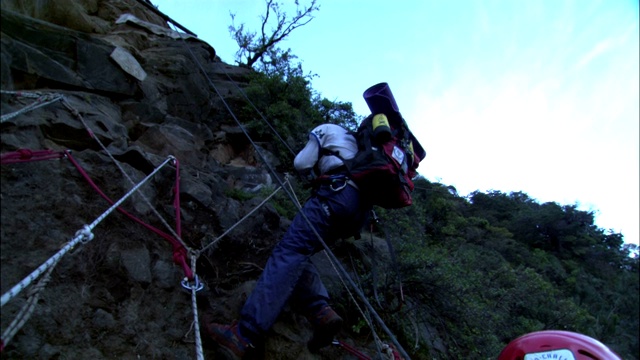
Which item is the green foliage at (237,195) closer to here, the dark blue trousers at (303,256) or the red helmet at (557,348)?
the dark blue trousers at (303,256)

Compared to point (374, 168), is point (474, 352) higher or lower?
lower

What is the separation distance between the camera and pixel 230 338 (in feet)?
8.98

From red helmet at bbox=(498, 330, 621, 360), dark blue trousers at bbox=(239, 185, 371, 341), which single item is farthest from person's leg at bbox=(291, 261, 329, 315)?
red helmet at bbox=(498, 330, 621, 360)

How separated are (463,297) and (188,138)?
12.6 ft

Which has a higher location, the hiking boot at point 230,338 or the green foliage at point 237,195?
the green foliage at point 237,195

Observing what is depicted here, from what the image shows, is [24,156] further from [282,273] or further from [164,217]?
[282,273]

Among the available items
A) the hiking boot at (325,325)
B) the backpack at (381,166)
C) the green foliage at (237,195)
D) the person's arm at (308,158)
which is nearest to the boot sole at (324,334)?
the hiking boot at (325,325)

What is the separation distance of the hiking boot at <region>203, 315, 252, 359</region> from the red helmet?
1.71 m

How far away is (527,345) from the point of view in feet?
8.31

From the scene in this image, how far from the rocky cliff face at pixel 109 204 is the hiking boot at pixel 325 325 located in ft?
0.70

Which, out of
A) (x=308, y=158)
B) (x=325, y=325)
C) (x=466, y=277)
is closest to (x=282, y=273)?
(x=325, y=325)

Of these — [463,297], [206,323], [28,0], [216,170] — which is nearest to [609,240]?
[463,297]

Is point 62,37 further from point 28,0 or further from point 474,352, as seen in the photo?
point 474,352

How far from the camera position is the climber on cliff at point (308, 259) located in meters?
2.78
